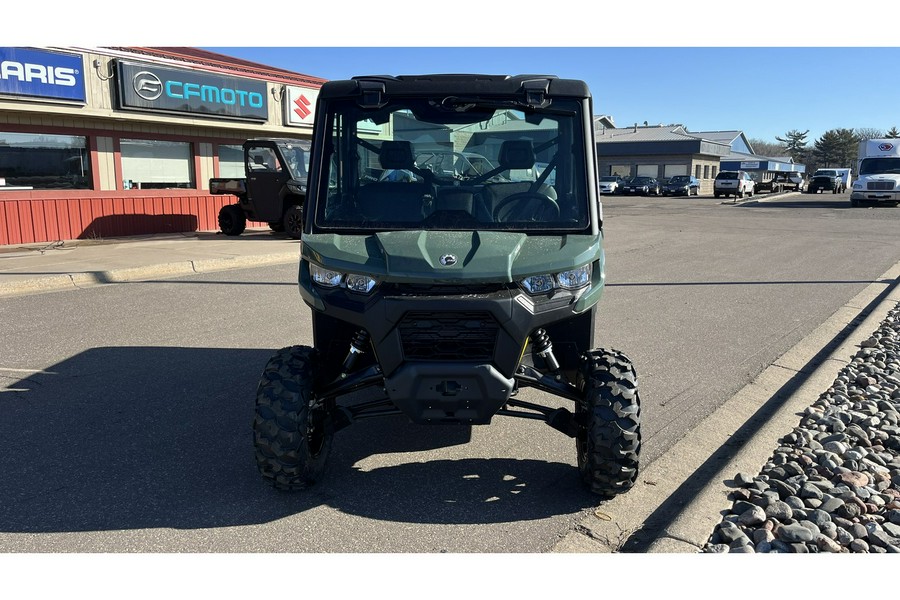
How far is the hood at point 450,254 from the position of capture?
3482 mm

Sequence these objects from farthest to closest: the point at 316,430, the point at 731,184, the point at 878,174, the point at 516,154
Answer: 1. the point at 731,184
2. the point at 878,174
3. the point at 516,154
4. the point at 316,430

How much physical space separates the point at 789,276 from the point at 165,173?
46.4 feet

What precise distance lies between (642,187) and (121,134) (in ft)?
145

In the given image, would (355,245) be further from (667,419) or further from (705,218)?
(705,218)

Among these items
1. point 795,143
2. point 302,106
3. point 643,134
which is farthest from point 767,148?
point 302,106

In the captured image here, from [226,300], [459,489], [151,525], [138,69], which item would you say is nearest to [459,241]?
[459,489]

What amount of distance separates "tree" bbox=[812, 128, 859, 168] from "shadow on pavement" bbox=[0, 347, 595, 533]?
13022 cm

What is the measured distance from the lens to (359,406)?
3.89 meters

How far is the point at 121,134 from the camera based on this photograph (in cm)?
1625

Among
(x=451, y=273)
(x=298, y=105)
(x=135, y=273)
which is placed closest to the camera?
(x=451, y=273)

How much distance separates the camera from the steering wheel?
4.06 metres

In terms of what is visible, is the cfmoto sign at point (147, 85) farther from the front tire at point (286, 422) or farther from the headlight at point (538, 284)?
the headlight at point (538, 284)

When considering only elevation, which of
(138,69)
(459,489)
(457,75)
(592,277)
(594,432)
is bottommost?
(459,489)

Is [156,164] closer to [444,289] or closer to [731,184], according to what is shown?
[444,289]
